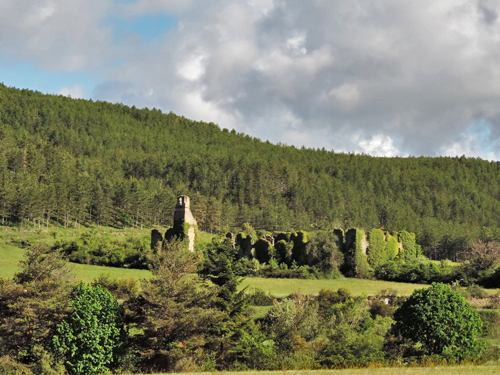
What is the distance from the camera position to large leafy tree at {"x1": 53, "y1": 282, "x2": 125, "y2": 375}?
2434 centimetres

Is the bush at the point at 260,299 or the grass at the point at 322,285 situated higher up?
the grass at the point at 322,285

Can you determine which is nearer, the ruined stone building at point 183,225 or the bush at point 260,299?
the bush at point 260,299

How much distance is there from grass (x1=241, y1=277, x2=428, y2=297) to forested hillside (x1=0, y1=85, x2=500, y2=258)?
44.6 meters

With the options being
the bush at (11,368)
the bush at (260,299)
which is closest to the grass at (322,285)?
the bush at (260,299)

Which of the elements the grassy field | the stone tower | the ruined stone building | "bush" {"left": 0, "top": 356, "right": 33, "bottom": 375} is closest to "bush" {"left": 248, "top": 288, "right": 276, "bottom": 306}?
the grassy field

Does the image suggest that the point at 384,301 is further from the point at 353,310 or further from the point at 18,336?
the point at 18,336

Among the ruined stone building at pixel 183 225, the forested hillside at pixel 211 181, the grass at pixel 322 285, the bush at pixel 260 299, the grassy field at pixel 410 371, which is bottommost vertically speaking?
the grassy field at pixel 410 371

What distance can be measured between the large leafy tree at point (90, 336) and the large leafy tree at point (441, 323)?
17125mm

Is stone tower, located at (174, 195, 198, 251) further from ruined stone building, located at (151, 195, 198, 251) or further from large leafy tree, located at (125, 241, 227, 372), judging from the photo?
large leafy tree, located at (125, 241, 227, 372)

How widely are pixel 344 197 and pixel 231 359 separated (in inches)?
4291

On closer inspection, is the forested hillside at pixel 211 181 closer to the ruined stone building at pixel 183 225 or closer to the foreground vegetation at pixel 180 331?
the ruined stone building at pixel 183 225

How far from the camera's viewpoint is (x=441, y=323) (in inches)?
1025

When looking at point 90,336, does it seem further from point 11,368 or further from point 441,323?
point 441,323

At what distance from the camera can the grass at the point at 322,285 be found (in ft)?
141
